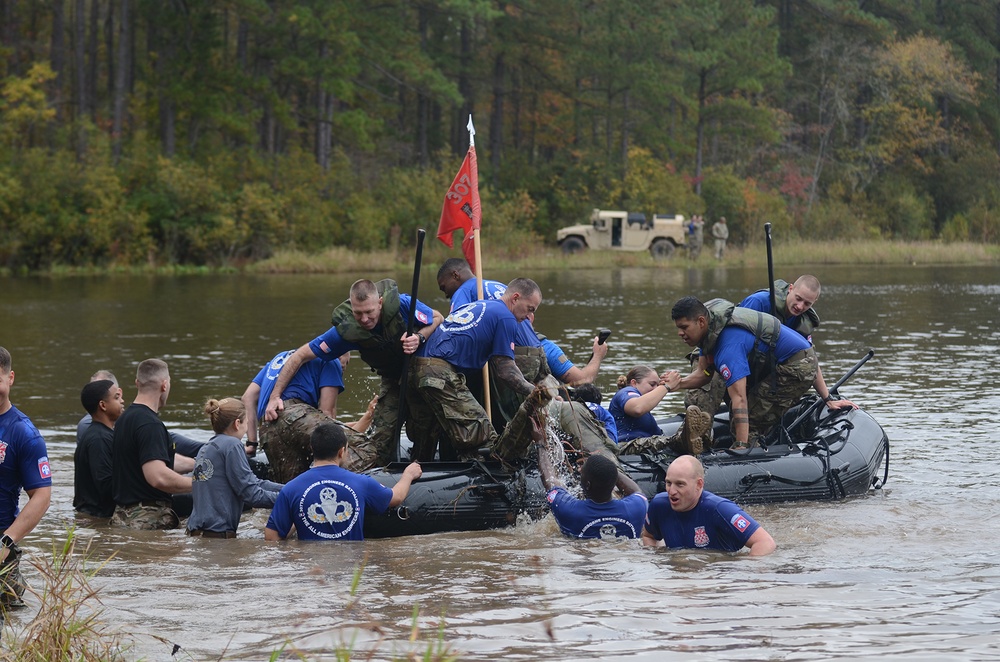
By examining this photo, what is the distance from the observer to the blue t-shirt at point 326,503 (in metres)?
7.83

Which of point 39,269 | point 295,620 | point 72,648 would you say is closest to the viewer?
point 72,648

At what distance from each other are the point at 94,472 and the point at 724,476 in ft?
14.4

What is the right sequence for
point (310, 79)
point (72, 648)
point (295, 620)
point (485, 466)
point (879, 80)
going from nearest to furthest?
point (72, 648)
point (295, 620)
point (485, 466)
point (310, 79)
point (879, 80)

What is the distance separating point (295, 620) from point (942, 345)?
1570 centimetres

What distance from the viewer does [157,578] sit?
24.9 feet

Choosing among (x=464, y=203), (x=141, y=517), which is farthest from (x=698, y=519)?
(x=464, y=203)

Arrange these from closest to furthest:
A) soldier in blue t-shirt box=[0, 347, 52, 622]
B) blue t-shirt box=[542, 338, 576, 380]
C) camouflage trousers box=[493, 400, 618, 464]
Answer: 1. soldier in blue t-shirt box=[0, 347, 52, 622]
2. camouflage trousers box=[493, 400, 618, 464]
3. blue t-shirt box=[542, 338, 576, 380]

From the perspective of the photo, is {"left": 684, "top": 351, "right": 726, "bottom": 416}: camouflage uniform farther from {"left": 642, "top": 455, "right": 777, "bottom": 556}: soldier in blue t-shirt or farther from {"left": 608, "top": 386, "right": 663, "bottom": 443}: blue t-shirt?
{"left": 642, "top": 455, "right": 777, "bottom": 556}: soldier in blue t-shirt

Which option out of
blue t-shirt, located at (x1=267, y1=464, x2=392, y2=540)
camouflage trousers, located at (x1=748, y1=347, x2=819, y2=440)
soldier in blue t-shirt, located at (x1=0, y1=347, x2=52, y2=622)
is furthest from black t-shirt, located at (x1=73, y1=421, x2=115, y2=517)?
camouflage trousers, located at (x1=748, y1=347, x2=819, y2=440)

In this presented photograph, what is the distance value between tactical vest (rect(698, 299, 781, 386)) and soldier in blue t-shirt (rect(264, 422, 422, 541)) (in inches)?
113

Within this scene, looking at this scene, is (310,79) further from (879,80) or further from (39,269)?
(879,80)

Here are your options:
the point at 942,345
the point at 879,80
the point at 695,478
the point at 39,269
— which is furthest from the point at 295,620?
the point at 879,80

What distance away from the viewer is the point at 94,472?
29.7 feet

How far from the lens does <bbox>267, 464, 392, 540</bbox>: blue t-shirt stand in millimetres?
7832
